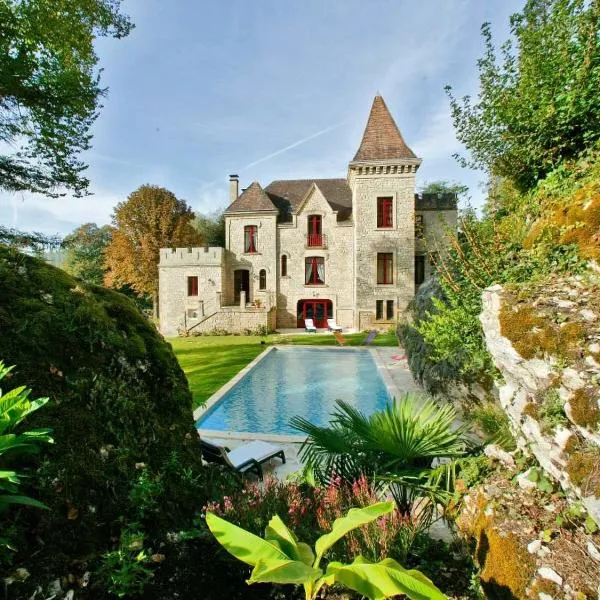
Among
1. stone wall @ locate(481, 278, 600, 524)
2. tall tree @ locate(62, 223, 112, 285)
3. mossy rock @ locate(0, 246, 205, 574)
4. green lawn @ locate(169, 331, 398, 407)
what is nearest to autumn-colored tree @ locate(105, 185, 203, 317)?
tall tree @ locate(62, 223, 112, 285)

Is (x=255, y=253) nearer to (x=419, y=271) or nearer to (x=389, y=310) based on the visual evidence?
(x=389, y=310)

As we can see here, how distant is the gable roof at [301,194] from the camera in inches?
1006

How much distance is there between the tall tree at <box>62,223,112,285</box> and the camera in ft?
137

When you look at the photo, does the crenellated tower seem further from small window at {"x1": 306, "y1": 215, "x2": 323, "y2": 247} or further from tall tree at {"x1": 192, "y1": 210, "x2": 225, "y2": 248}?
tall tree at {"x1": 192, "y1": 210, "x2": 225, "y2": 248}

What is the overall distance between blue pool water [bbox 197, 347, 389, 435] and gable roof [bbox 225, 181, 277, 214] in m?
13.6

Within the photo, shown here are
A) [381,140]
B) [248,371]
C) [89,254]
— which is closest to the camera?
[248,371]

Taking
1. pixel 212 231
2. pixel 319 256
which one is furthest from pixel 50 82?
pixel 212 231

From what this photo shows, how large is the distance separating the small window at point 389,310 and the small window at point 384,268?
1499mm

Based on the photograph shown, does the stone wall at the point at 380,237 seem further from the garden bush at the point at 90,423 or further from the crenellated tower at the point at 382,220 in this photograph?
the garden bush at the point at 90,423

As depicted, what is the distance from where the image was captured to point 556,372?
2.32 metres

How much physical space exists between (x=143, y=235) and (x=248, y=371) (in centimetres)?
2353

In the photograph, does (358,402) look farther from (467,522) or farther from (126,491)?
(126,491)

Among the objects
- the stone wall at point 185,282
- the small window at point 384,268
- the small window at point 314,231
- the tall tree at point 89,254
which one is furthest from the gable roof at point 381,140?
the tall tree at point 89,254

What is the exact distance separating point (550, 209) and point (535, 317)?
6.30 feet
